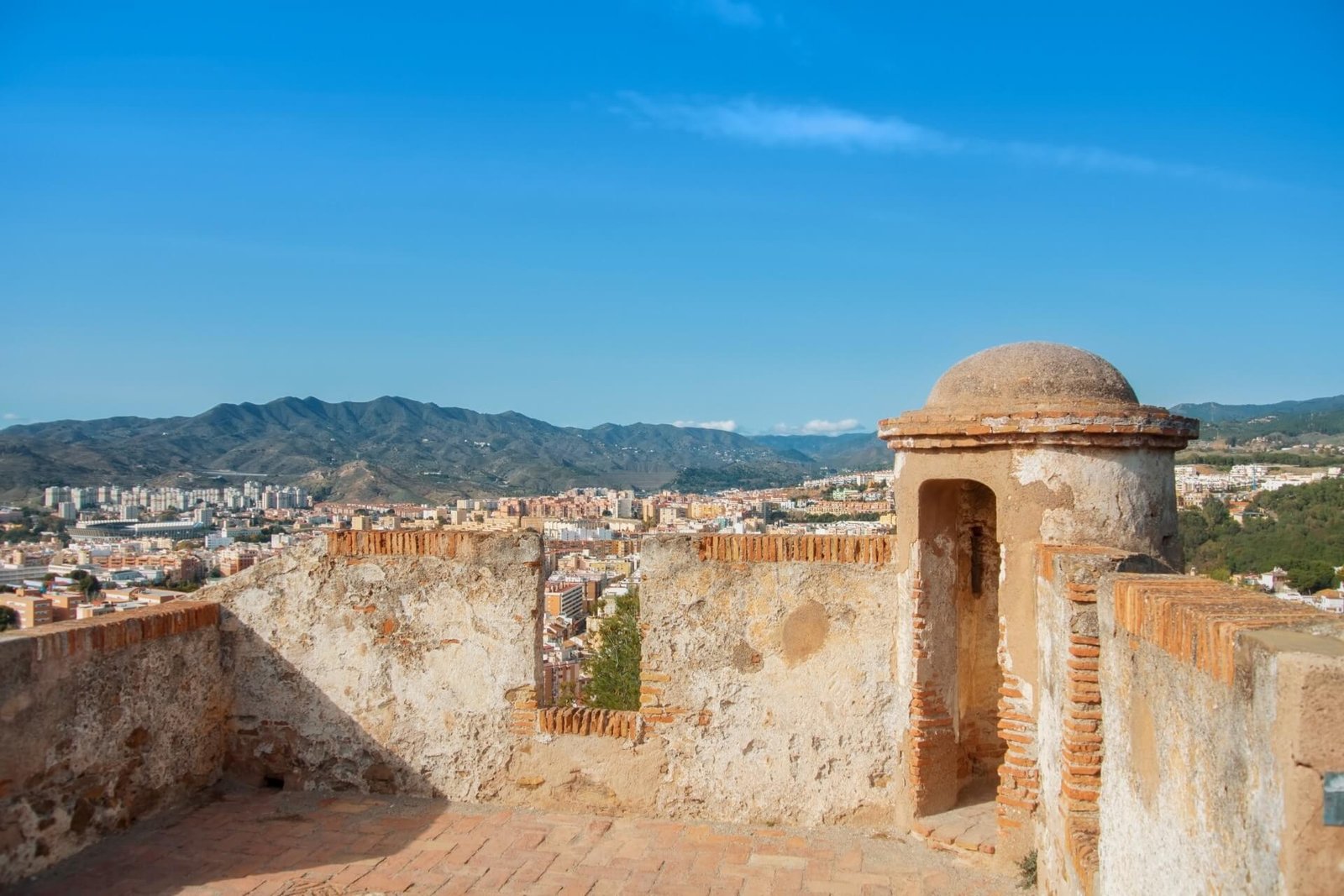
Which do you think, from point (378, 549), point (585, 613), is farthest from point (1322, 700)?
point (585, 613)

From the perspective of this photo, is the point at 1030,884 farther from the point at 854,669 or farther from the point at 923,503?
the point at 923,503

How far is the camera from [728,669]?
242 inches

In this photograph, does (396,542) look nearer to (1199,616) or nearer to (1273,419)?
(1199,616)

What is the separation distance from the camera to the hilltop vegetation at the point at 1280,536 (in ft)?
101

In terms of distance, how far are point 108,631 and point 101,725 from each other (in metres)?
0.55

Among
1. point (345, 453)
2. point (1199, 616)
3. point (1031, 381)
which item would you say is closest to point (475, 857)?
point (1031, 381)

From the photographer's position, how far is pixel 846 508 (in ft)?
218

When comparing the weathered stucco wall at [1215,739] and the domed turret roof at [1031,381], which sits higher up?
the domed turret roof at [1031,381]

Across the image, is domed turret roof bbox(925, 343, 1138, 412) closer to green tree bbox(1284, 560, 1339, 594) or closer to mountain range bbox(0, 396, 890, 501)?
green tree bbox(1284, 560, 1339, 594)

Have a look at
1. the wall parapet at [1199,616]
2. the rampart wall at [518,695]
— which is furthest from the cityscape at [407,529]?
the wall parapet at [1199,616]

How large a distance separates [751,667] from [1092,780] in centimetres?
246

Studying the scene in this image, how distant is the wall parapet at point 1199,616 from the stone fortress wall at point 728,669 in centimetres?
60

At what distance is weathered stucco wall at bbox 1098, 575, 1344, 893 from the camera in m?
1.92

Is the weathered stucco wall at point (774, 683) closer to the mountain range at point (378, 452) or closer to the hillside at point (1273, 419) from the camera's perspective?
the hillside at point (1273, 419)
